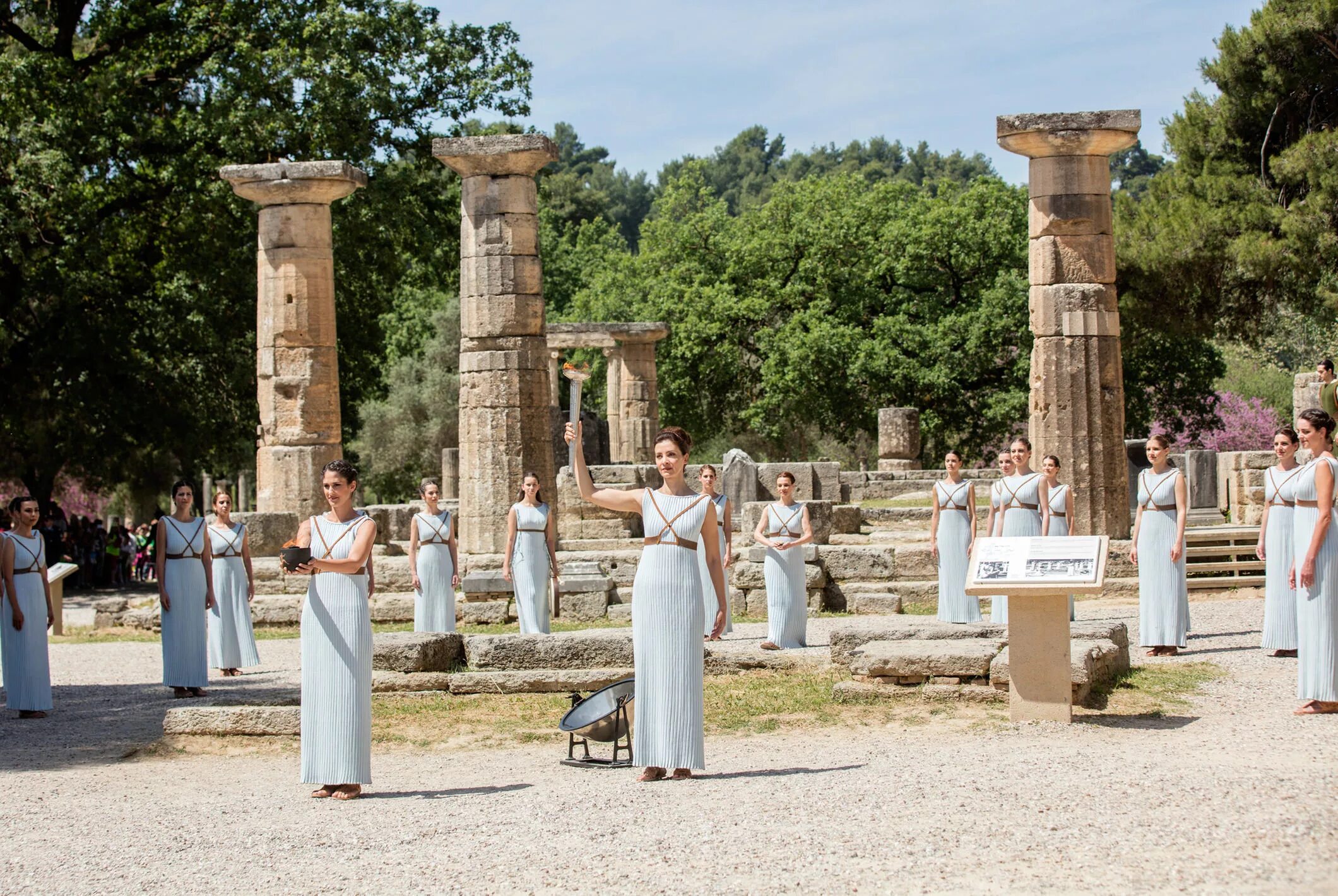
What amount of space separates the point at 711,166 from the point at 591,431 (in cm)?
7967

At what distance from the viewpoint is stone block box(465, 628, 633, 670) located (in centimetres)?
1126

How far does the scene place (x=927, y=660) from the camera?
398 inches

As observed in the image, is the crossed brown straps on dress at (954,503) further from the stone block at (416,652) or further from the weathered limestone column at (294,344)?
the weathered limestone column at (294,344)

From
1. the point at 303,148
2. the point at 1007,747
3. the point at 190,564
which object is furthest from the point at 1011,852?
the point at 303,148

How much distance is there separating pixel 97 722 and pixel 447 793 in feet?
14.3

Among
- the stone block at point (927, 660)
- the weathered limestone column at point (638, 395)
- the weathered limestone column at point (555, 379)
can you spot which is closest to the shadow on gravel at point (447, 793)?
the stone block at point (927, 660)

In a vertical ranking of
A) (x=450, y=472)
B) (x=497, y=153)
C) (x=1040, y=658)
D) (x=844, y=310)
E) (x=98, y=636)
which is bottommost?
(x=98, y=636)

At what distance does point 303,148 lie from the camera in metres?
26.3

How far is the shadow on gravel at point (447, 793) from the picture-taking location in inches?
300

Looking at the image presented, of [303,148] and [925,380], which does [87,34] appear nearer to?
[303,148]

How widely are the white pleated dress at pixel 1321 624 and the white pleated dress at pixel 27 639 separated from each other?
8569 millimetres

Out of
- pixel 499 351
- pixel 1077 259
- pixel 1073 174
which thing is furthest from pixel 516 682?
pixel 1073 174

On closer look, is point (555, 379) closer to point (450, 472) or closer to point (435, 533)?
point (450, 472)

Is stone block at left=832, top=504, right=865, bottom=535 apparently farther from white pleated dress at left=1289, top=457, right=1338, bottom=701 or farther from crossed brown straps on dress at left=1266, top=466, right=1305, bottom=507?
white pleated dress at left=1289, top=457, right=1338, bottom=701
